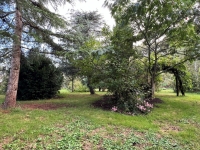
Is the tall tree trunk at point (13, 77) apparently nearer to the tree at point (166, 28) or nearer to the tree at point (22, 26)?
the tree at point (22, 26)

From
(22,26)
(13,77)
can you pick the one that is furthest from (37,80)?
Result: (22,26)

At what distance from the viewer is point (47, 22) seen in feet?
18.4

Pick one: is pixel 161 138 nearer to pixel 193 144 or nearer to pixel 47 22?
pixel 193 144

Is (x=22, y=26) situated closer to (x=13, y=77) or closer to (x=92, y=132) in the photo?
(x=13, y=77)

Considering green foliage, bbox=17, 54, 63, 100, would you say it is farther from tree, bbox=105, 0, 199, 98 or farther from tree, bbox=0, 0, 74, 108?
tree, bbox=105, 0, 199, 98

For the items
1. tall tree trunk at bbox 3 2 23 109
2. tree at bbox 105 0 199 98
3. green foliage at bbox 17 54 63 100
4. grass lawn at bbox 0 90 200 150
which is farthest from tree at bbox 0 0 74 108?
green foliage at bbox 17 54 63 100

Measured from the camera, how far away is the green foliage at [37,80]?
814 centimetres

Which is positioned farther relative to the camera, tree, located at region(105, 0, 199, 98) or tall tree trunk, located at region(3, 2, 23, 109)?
tree, located at region(105, 0, 199, 98)

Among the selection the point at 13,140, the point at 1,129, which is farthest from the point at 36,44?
the point at 13,140

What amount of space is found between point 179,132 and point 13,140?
11.2 ft

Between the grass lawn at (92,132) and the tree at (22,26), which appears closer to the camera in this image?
the grass lawn at (92,132)

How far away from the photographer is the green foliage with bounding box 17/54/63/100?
26.7 feet

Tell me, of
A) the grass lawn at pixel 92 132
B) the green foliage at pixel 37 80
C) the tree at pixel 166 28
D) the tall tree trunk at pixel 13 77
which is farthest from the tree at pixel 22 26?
the green foliage at pixel 37 80

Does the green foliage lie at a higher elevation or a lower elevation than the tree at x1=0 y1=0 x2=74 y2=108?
lower
